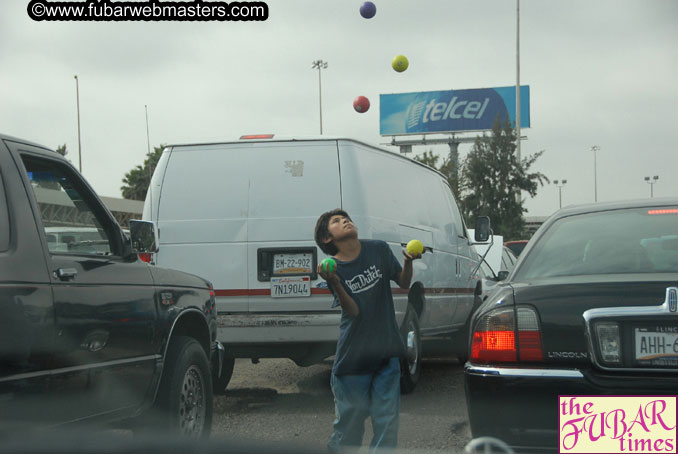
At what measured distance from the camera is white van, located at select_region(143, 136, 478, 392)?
271 inches

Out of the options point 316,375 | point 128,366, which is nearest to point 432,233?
point 316,375

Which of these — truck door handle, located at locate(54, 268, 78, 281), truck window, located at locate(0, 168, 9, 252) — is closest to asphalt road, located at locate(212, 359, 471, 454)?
truck door handle, located at locate(54, 268, 78, 281)

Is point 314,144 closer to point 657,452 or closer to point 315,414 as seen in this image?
point 315,414

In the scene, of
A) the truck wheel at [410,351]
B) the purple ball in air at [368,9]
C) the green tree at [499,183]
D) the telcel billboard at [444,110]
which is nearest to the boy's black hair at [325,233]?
the truck wheel at [410,351]

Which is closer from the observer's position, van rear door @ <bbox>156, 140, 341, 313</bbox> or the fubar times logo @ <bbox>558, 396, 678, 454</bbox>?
the fubar times logo @ <bbox>558, 396, 678, 454</bbox>

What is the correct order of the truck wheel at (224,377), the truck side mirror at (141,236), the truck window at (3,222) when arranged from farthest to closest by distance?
the truck wheel at (224,377)
the truck side mirror at (141,236)
the truck window at (3,222)

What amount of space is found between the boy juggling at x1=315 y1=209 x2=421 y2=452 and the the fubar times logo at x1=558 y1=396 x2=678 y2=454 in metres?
Answer: 0.94

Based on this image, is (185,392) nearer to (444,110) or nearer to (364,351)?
(364,351)

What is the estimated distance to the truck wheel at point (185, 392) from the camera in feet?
15.3

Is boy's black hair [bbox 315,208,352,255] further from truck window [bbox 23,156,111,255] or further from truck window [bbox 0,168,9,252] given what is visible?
truck window [bbox 0,168,9,252]

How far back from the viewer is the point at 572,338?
361 cm

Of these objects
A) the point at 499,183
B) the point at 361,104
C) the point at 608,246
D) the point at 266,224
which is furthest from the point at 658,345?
the point at 499,183

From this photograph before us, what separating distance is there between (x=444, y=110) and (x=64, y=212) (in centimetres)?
7024

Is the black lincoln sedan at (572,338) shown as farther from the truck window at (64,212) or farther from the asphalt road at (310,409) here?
the truck window at (64,212)
